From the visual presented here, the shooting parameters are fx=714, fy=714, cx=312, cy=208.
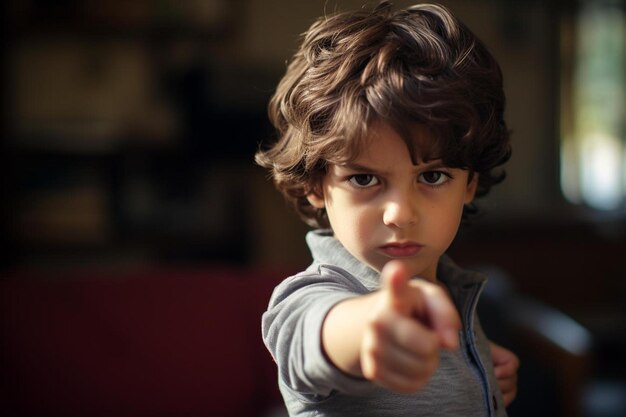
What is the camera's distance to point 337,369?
1.39 ft

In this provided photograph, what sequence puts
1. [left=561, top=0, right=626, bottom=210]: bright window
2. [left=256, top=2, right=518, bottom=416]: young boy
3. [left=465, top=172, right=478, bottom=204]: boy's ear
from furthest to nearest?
[left=561, top=0, right=626, bottom=210]: bright window < [left=465, top=172, right=478, bottom=204]: boy's ear < [left=256, top=2, right=518, bottom=416]: young boy

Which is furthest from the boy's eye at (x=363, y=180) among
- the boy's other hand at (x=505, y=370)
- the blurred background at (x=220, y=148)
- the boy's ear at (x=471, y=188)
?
the blurred background at (x=220, y=148)

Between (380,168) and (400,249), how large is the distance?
0.21ft

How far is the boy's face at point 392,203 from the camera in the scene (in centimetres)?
50

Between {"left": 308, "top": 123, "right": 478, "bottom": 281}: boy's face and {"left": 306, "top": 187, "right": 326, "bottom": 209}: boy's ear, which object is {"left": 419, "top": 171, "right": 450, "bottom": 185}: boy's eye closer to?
{"left": 308, "top": 123, "right": 478, "bottom": 281}: boy's face

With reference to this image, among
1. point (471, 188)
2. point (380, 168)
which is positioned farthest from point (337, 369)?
point (471, 188)

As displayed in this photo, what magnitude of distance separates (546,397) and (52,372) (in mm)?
1232

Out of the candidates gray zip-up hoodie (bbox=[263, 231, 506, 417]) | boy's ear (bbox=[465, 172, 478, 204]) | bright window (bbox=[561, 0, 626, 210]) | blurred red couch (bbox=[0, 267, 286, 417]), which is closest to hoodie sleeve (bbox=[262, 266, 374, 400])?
gray zip-up hoodie (bbox=[263, 231, 506, 417])

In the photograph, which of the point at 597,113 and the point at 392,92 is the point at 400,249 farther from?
the point at 597,113

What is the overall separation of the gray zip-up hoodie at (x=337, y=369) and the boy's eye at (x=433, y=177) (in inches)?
3.3

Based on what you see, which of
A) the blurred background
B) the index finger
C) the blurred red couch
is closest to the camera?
the index finger

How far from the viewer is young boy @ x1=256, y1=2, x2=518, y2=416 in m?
0.50

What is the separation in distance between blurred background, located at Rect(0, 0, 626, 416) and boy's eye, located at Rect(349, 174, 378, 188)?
2.30 meters

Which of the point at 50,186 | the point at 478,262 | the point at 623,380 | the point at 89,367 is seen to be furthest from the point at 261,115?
the point at 623,380
